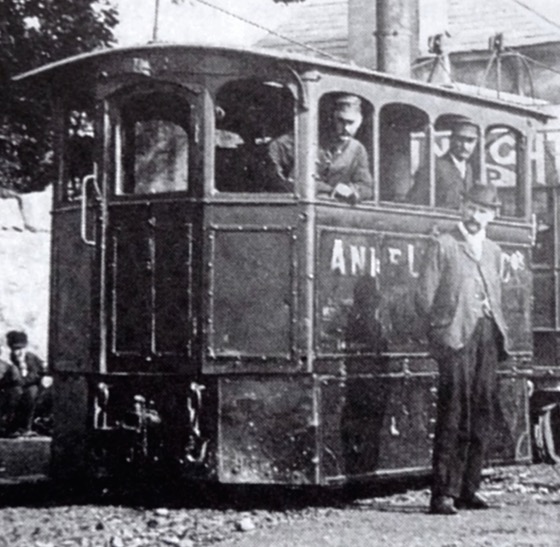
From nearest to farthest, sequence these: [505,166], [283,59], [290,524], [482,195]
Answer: [290,524] → [482,195] → [283,59] → [505,166]

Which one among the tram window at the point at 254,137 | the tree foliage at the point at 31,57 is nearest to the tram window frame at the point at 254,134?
the tram window at the point at 254,137

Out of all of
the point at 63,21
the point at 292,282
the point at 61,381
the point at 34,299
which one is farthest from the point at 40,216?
the point at 292,282

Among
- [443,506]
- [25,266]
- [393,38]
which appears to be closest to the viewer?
[443,506]

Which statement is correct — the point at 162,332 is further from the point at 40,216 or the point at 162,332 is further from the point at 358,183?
the point at 40,216

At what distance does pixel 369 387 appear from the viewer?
1036cm

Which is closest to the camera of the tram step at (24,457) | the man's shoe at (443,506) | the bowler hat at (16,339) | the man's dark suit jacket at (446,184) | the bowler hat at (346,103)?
the man's shoe at (443,506)

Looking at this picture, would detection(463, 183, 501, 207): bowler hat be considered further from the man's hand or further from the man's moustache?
the man's hand

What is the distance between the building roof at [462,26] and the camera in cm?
2902

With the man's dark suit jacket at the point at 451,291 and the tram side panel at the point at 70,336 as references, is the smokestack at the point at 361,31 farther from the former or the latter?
the man's dark suit jacket at the point at 451,291

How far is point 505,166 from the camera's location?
12906 millimetres

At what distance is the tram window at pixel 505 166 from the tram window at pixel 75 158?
332 centimetres

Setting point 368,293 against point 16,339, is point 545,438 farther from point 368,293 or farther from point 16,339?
point 16,339

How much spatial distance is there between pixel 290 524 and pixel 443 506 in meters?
1.08

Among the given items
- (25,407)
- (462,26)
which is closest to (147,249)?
(25,407)
